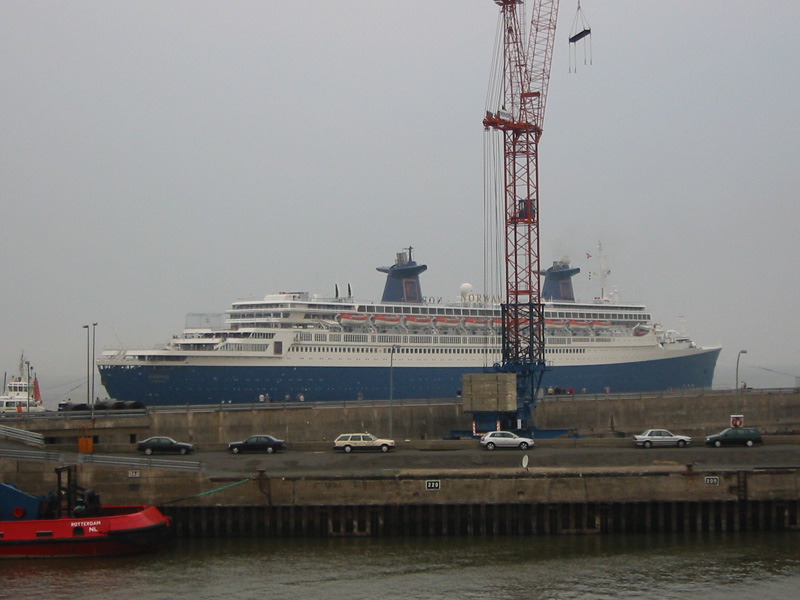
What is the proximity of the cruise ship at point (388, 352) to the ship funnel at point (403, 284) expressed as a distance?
11 cm

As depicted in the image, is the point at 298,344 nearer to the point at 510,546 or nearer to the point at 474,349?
the point at 474,349

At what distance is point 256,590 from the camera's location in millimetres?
25109

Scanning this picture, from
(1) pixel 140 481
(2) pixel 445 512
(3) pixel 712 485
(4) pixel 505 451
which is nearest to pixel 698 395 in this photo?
(4) pixel 505 451

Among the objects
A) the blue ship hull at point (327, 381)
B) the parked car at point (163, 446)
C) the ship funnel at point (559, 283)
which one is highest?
the ship funnel at point (559, 283)

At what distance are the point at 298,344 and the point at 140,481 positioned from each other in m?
42.0

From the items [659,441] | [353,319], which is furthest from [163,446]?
[353,319]

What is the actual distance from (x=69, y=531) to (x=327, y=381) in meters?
45.8

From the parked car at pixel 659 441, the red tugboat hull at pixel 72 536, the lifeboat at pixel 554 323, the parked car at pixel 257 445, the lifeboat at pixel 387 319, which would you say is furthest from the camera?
the lifeboat at pixel 554 323

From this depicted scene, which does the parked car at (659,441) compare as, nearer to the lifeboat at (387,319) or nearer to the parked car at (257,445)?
the parked car at (257,445)

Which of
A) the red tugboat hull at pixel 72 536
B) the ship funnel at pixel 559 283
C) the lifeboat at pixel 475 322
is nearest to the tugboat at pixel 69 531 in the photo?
the red tugboat hull at pixel 72 536

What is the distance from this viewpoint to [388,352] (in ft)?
260

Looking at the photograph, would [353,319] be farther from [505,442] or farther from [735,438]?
[735,438]

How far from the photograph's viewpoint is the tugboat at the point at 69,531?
28422 mm

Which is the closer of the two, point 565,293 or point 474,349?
point 474,349
